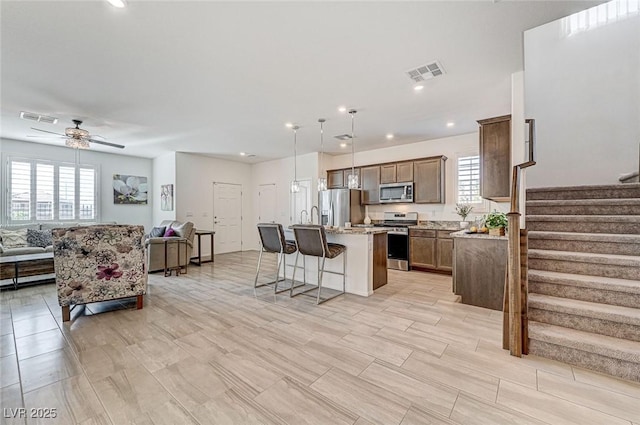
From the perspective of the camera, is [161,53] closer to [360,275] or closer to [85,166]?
[360,275]

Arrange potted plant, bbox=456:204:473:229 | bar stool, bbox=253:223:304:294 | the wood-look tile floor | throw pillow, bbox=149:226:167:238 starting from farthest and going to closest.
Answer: throw pillow, bbox=149:226:167:238, potted plant, bbox=456:204:473:229, bar stool, bbox=253:223:304:294, the wood-look tile floor

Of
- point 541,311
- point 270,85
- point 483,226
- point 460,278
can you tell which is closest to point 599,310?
point 541,311

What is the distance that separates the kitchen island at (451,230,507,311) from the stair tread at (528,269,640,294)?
527 millimetres

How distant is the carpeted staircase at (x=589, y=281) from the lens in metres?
2.10

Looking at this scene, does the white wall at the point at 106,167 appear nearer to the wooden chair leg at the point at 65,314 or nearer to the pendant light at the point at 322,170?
the wooden chair leg at the point at 65,314

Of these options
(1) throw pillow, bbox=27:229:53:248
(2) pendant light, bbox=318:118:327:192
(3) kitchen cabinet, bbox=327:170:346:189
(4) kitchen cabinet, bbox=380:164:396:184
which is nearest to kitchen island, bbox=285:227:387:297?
(2) pendant light, bbox=318:118:327:192

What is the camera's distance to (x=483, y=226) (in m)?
3.74

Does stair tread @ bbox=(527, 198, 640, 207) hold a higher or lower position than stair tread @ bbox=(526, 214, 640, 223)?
higher

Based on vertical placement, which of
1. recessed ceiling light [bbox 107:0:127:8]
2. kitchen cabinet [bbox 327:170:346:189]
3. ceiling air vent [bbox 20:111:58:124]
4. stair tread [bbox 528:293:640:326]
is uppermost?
ceiling air vent [bbox 20:111:58:124]

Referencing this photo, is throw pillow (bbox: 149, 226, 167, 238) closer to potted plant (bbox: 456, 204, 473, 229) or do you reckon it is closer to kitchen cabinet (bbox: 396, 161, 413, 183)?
kitchen cabinet (bbox: 396, 161, 413, 183)

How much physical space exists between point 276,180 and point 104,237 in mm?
5364

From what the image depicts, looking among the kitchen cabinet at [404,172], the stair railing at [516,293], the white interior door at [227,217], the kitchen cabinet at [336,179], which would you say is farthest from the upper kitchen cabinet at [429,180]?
the white interior door at [227,217]

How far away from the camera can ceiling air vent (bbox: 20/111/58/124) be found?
421 centimetres

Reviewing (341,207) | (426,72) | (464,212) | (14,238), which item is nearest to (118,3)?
(426,72)
